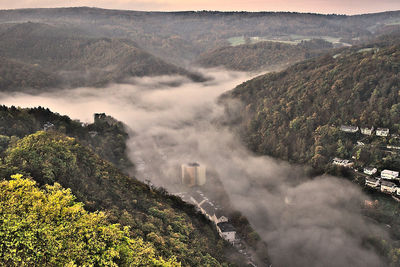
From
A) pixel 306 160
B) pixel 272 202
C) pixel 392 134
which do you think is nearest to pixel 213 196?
Answer: pixel 272 202

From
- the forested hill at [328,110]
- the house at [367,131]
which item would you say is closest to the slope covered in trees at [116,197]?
the forested hill at [328,110]

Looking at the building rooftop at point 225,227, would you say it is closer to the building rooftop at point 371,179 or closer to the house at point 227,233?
the house at point 227,233

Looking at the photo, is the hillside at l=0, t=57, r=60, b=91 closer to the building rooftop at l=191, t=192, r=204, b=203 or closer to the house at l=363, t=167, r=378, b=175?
the building rooftop at l=191, t=192, r=204, b=203

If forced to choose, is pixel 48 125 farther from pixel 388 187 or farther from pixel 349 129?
pixel 349 129

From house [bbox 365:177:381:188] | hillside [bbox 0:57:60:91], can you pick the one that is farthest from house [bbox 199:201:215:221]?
hillside [bbox 0:57:60:91]

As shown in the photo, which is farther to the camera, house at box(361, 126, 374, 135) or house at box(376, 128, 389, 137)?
house at box(361, 126, 374, 135)

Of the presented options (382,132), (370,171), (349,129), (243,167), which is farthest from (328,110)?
(243,167)

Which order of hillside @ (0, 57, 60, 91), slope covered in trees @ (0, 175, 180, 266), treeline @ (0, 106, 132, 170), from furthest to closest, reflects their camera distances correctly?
hillside @ (0, 57, 60, 91) → treeline @ (0, 106, 132, 170) → slope covered in trees @ (0, 175, 180, 266)
